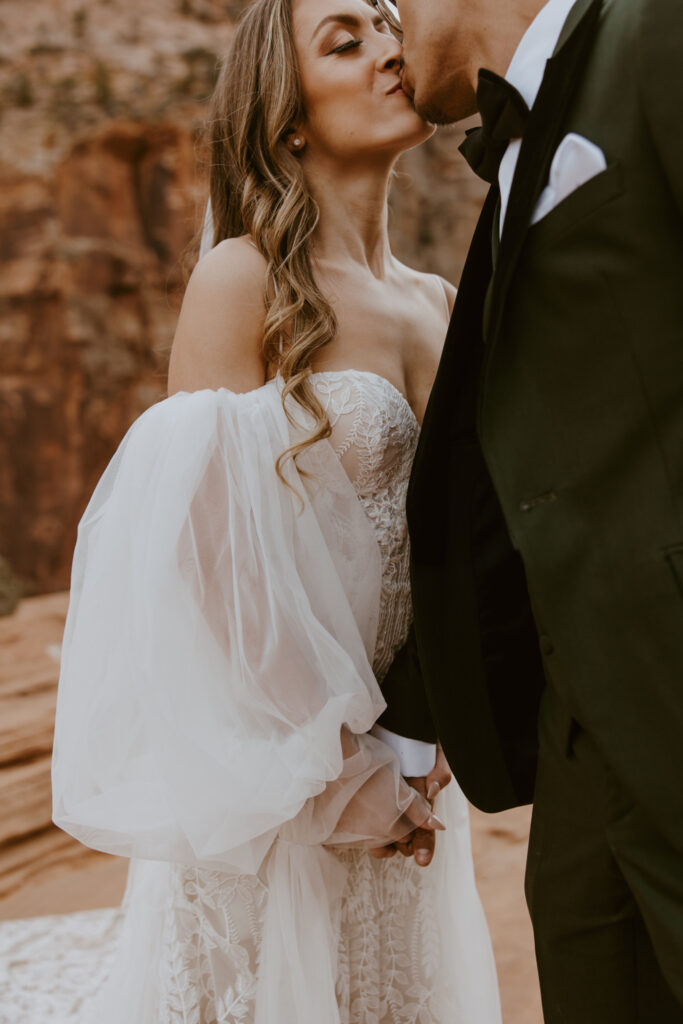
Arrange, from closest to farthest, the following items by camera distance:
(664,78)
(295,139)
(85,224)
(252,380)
Answer: (664,78) → (252,380) → (295,139) → (85,224)

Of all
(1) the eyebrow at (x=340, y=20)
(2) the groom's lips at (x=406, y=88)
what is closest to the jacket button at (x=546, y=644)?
(2) the groom's lips at (x=406, y=88)

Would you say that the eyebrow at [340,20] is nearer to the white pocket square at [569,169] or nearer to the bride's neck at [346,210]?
the bride's neck at [346,210]

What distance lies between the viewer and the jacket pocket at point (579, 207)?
106 cm

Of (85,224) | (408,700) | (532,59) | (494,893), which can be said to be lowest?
(494,893)

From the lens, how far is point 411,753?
179 centimetres

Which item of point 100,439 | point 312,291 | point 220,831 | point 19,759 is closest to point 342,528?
point 312,291

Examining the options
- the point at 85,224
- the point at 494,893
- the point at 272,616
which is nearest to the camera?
the point at 272,616

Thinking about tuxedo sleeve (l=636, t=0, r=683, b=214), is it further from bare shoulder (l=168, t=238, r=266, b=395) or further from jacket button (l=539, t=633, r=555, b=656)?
bare shoulder (l=168, t=238, r=266, b=395)

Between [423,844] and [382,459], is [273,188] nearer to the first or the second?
[382,459]

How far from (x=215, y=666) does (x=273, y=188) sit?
1.00 m

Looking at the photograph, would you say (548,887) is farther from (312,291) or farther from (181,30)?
(181,30)

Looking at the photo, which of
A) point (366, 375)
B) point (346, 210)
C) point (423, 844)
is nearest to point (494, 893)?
point (423, 844)

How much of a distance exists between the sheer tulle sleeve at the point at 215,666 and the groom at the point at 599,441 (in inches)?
17.4

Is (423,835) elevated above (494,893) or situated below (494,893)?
above
